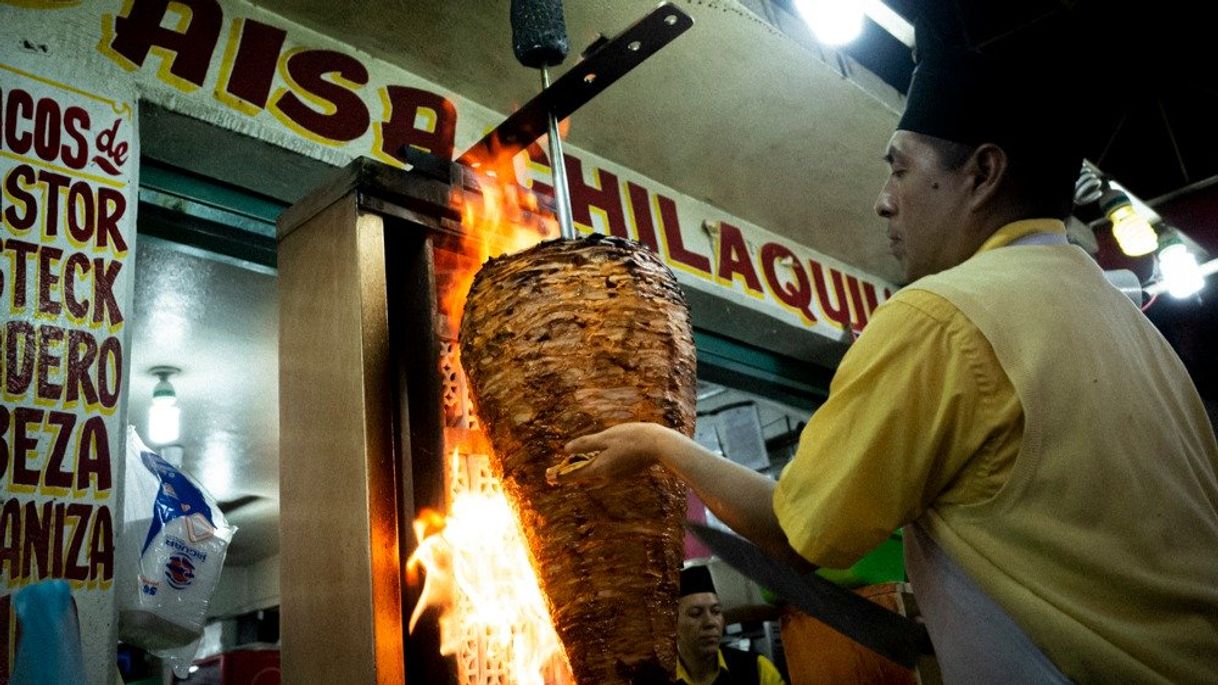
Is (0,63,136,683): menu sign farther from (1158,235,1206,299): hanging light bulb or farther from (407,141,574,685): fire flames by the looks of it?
(1158,235,1206,299): hanging light bulb

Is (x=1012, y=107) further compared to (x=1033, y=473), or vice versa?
(x=1012, y=107)

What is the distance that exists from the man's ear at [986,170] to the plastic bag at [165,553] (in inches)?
92.5

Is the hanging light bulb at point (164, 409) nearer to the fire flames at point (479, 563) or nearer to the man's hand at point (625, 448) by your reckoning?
the fire flames at point (479, 563)

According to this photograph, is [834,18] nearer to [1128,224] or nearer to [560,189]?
[560,189]

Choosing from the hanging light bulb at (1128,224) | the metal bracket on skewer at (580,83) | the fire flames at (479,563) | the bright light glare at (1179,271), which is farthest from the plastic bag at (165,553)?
the bright light glare at (1179,271)

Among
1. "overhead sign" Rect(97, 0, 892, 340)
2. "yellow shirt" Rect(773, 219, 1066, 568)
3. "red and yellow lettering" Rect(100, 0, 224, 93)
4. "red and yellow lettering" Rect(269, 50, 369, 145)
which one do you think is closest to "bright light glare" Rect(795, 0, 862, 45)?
"overhead sign" Rect(97, 0, 892, 340)

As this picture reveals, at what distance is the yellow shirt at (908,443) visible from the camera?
1.33 metres

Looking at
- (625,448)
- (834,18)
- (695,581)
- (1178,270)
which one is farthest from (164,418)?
(1178,270)

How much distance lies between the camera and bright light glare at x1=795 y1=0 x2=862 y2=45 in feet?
14.0

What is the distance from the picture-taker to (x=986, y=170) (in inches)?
63.9

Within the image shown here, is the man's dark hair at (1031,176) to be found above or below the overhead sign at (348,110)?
below

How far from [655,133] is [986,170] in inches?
120

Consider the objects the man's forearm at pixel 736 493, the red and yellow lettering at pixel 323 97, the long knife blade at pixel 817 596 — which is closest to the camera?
the man's forearm at pixel 736 493

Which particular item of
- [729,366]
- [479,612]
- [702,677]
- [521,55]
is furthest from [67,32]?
[702,677]
